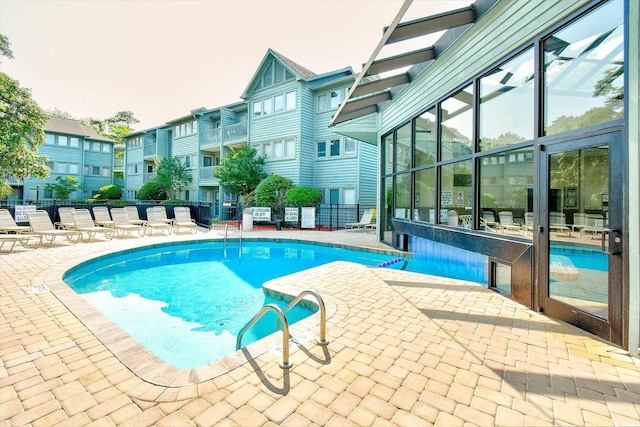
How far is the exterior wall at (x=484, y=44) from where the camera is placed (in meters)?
3.83

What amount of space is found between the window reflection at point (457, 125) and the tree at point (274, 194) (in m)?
10.4

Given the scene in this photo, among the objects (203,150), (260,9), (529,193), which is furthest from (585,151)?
(203,150)

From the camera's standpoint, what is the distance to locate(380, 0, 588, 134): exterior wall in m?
3.83

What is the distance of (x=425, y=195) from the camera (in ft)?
24.0

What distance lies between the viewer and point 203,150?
74.4 ft

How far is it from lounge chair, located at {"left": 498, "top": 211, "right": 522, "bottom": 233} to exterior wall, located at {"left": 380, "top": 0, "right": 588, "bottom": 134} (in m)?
2.42

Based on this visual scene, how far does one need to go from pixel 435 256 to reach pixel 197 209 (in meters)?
12.4

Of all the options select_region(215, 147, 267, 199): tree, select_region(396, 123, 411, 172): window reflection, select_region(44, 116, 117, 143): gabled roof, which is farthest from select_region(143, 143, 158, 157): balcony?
select_region(396, 123, 411, 172): window reflection

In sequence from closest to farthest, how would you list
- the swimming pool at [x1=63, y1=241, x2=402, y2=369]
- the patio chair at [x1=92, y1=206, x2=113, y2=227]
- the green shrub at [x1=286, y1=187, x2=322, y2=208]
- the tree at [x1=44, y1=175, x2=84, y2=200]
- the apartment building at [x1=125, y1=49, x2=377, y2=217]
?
the swimming pool at [x1=63, y1=241, x2=402, y2=369], the patio chair at [x1=92, y1=206, x2=113, y2=227], the green shrub at [x1=286, y1=187, x2=322, y2=208], the apartment building at [x1=125, y1=49, x2=377, y2=217], the tree at [x1=44, y1=175, x2=84, y2=200]

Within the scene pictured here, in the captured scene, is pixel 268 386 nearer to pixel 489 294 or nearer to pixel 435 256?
pixel 489 294

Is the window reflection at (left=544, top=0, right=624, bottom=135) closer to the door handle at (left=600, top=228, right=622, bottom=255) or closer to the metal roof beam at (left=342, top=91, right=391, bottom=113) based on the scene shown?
the door handle at (left=600, top=228, right=622, bottom=255)

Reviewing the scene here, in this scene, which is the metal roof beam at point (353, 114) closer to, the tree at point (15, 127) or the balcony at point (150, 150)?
the tree at point (15, 127)

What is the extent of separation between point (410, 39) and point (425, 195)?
3.51m

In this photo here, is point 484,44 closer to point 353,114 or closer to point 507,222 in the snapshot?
point 507,222
